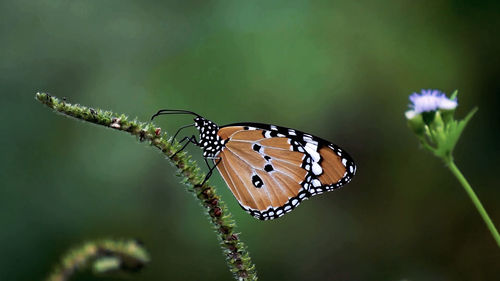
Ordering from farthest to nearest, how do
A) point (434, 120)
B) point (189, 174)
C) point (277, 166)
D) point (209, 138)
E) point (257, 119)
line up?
1. point (257, 119)
2. point (277, 166)
3. point (209, 138)
4. point (434, 120)
5. point (189, 174)

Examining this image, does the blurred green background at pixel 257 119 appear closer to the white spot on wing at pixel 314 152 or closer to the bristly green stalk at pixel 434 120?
the white spot on wing at pixel 314 152

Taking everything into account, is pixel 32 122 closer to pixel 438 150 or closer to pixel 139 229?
pixel 139 229

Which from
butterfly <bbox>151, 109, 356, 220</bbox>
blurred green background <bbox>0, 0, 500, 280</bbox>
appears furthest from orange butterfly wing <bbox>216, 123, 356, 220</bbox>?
blurred green background <bbox>0, 0, 500, 280</bbox>

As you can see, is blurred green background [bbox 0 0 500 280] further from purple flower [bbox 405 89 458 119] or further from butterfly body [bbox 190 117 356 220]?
purple flower [bbox 405 89 458 119]

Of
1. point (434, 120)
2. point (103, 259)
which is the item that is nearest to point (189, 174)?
point (103, 259)

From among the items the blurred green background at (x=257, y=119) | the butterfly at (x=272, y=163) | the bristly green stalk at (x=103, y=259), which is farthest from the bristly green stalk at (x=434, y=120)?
the blurred green background at (x=257, y=119)

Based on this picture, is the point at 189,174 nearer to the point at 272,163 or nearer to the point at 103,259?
the point at 103,259

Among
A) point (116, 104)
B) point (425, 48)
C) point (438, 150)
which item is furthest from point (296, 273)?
point (438, 150)

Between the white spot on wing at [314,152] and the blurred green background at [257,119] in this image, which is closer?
the white spot on wing at [314,152]
